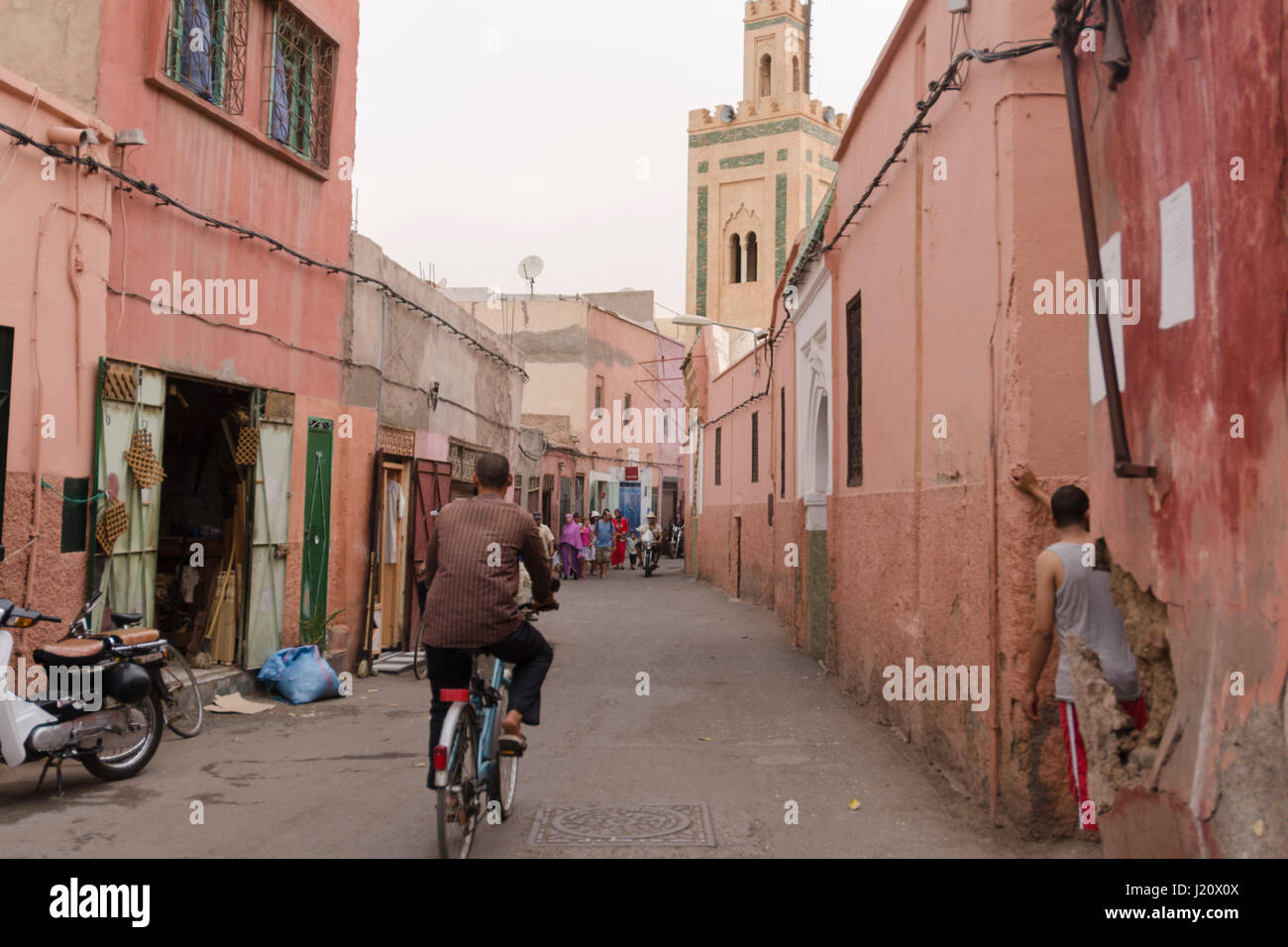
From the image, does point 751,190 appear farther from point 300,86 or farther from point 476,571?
point 476,571

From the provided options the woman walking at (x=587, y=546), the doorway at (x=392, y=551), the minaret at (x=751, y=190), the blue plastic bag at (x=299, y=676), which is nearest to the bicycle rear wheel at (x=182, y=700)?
the blue plastic bag at (x=299, y=676)

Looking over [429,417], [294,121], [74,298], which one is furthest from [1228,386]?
[429,417]

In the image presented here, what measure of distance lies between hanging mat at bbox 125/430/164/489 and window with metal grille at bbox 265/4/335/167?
10.6ft

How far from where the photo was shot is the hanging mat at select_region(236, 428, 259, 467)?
923 centimetres

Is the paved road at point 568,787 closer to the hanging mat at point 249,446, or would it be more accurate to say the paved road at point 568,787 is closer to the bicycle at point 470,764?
the bicycle at point 470,764

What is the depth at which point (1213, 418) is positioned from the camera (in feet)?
10.9

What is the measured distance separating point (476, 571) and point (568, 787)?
6.38ft

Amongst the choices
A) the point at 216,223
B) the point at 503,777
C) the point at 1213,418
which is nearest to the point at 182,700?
the point at 503,777

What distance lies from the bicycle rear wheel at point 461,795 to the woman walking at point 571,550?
22.8 m

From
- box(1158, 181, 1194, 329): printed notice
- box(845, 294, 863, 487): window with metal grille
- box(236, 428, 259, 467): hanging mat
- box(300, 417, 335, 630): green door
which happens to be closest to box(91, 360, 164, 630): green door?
box(236, 428, 259, 467): hanging mat

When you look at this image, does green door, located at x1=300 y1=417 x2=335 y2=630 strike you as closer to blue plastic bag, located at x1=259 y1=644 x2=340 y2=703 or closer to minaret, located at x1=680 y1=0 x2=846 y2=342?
blue plastic bag, located at x1=259 y1=644 x2=340 y2=703

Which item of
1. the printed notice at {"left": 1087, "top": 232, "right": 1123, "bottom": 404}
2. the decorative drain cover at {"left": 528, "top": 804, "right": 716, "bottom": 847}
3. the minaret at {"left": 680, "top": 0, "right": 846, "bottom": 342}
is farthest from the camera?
the minaret at {"left": 680, "top": 0, "right": 846, "bottom": 342}
